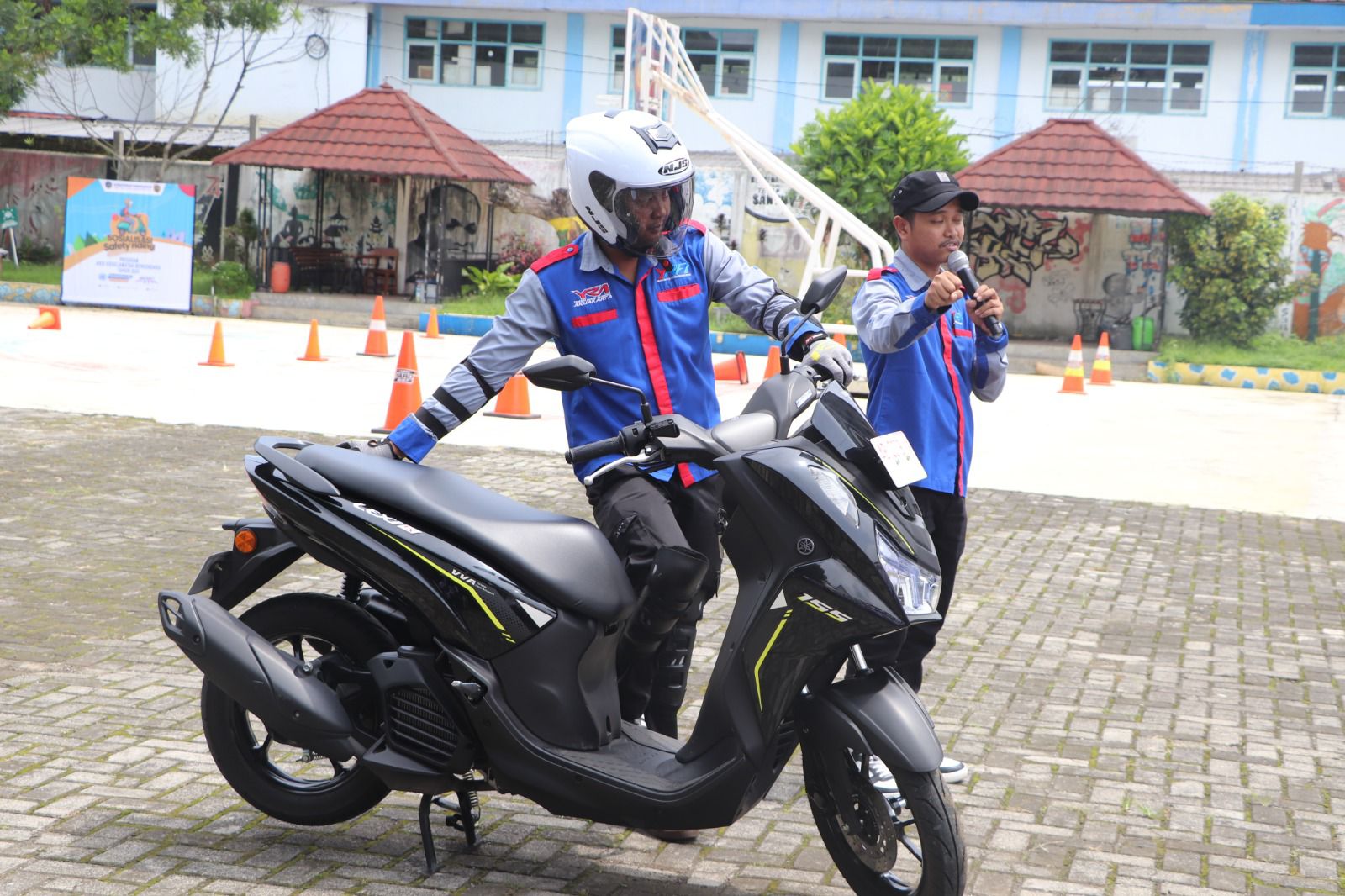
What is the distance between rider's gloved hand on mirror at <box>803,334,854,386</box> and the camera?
11.5ft

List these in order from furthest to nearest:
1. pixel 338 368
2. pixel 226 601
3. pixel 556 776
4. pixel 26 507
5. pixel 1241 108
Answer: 1. pixel 1241 108
2. pixel 338 368
3. pixel 26 507
4. pixel 226 601
5. pixel 556 776

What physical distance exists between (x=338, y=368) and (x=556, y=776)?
13368 mm

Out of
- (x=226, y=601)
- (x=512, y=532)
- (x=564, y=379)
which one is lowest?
(x=226, y=601)

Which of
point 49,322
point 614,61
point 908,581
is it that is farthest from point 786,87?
point 908,581

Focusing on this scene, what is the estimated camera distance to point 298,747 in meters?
3.73

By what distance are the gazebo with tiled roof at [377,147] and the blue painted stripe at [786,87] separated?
9.37 meters

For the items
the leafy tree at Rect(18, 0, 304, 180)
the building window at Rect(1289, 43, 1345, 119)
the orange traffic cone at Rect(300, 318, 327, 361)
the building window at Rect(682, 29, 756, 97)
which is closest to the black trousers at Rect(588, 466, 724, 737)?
the orange traffic cone at Rect(300, 318, 327, 361)

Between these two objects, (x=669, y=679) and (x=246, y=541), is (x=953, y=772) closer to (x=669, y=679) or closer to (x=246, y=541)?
(x=669, y=679)

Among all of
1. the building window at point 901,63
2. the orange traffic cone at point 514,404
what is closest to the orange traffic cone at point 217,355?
the orange traffic cone at point 514,404

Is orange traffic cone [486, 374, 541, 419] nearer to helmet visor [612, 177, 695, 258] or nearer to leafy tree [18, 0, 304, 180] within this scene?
helmet visor [612, 177, 695, 258]

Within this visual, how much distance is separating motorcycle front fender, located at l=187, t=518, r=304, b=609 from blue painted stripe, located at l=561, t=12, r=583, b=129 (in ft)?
108

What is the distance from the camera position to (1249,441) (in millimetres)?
13836

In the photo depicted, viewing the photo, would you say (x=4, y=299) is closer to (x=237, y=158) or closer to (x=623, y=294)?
(x=237, y=158)

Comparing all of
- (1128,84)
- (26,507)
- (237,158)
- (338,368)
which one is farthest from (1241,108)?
(26,507)
